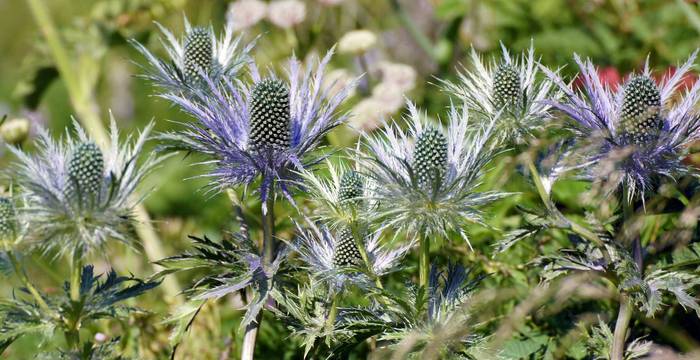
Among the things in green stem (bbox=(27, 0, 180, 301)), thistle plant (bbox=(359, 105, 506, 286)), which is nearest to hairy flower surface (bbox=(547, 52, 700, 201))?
thistle plant (bbox=(359, 105, 506, 286))

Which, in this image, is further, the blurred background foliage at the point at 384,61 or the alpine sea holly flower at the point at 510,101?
the blurred background foliage at the point at 384,61

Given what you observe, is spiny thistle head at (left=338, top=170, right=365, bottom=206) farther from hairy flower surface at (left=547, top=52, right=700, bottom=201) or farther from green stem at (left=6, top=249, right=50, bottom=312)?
green stem at (left=6, top=249, right=50, bottom=312)

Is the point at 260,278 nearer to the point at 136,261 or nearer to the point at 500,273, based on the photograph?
the point at 500,273

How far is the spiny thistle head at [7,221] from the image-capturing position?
4.05 feet

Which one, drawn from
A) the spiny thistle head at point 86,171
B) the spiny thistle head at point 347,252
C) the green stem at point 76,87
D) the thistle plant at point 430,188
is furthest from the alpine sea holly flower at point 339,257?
the green stem at point 76,87

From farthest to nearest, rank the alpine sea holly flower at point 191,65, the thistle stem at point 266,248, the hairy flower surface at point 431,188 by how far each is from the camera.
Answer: the alpine sea holly flower at point 191,65 → the thistle stem at point 266,248 → the hairy flower surface at point 431,188

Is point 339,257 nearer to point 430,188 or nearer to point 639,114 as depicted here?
point 430,188

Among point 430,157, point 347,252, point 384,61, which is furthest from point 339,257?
point 384,61

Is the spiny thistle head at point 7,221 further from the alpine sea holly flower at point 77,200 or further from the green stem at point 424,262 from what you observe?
the green stem at point 424,262

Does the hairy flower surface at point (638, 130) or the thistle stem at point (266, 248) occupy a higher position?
the hairy flower surface at point (638, 130)

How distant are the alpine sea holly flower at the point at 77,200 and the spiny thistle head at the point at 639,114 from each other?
2.46 feet

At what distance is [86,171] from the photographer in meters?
1.18

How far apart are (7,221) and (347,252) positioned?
556 mm

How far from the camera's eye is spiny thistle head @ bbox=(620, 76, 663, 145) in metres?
1.19
